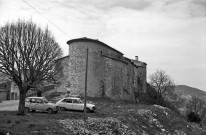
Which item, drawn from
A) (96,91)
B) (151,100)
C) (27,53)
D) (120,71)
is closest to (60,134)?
(27,53)

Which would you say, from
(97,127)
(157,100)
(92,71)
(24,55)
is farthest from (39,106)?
(157,100)

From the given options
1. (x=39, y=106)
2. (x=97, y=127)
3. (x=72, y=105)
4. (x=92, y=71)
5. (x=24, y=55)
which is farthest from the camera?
(x=92, y=71)

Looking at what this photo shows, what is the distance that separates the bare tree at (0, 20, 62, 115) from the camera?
23.8 metres

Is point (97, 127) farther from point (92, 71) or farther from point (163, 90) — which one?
point (163, 90)

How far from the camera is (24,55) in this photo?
2425cm

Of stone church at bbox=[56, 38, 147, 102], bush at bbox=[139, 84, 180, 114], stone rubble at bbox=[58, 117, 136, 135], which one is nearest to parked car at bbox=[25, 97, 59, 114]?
stone rubble at bbox=[58, 117, 136, 135]

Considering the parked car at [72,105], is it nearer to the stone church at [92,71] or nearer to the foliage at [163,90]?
the stone church at [92,71]

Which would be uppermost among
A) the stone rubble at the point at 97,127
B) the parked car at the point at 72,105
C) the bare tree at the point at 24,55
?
the bare tree at the point at 24,55

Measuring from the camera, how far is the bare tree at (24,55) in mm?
23828

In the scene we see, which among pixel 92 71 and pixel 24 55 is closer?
pixel 24 55

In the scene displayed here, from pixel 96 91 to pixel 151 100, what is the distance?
26367 millimetres

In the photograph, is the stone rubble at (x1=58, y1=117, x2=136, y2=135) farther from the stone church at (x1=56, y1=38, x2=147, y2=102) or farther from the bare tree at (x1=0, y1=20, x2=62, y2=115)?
the stone church at (x1=56, y1=38, x2=147, y2=102)

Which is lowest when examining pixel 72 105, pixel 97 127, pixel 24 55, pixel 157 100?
pixel 97 127

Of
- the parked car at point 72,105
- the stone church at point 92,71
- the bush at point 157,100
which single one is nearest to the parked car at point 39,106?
the parked car at point 72,105
